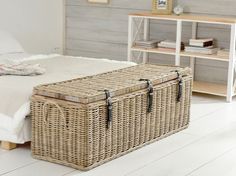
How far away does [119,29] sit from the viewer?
239 inches

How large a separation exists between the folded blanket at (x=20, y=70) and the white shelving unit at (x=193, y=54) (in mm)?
1790

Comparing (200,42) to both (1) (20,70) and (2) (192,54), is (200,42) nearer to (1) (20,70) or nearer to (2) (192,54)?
(2) (192,54)

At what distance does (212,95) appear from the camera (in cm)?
520

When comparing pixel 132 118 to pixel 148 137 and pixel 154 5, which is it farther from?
pixel 154 5

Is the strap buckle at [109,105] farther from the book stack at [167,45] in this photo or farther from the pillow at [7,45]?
the book stack at [167,45]

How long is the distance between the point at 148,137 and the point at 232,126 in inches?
33.1

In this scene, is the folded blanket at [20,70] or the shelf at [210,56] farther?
the shelf at [210,56]

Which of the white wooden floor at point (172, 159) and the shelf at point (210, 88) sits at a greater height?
the shelf at point (210, 88)

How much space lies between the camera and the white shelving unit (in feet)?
15.9

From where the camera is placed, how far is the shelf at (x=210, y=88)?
197 inches

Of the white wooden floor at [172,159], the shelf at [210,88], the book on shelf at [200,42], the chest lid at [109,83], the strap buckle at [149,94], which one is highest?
the book on shelf at [200,42]

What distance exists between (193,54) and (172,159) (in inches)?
78.2

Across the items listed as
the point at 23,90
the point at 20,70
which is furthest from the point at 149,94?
the point at 20,70

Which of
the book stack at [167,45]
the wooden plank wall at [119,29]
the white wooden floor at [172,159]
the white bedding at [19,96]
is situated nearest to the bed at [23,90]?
the white bedding at [19,96]
